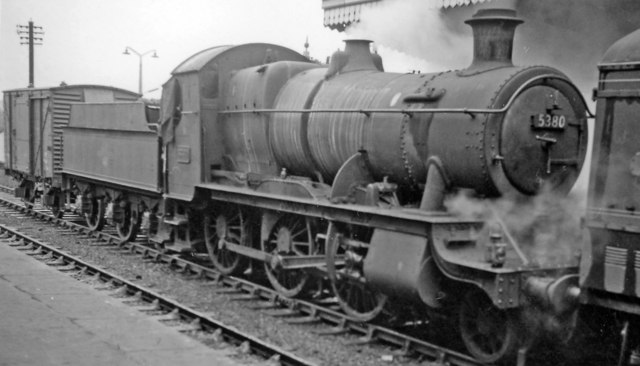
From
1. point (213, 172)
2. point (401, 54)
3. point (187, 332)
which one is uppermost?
point (401, 54)

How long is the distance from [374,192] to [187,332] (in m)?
2.62

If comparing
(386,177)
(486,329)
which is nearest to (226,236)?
(386,177)

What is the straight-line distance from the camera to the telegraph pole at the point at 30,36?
122 ft

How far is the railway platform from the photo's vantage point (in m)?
6.81

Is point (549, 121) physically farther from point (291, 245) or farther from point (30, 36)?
point (30, 36)

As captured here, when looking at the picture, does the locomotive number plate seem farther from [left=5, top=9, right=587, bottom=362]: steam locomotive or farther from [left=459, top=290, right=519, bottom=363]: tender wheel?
[left=459, top=290, right=519, bottom=363]: tender wheel

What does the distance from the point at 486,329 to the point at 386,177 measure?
2015mm

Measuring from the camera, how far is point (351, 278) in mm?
7926

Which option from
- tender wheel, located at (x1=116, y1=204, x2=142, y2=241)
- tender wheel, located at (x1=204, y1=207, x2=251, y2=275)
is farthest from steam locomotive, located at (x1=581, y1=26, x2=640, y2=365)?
tender wheel, located at (x1=116, y1=204, x2=142, y2=241)

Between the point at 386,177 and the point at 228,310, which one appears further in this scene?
the point at 228,310

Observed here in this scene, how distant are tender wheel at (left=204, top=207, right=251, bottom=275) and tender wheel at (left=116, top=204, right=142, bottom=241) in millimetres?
2786

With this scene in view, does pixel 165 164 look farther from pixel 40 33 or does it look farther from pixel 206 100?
pixel 40 33

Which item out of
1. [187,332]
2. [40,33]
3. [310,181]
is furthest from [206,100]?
[40,33]

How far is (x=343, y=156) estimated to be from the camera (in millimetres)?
8648
